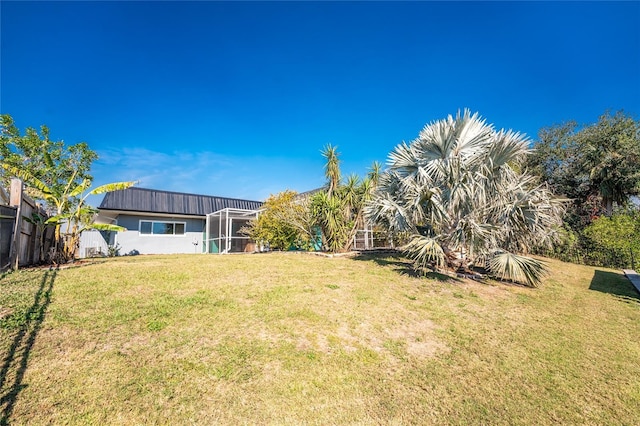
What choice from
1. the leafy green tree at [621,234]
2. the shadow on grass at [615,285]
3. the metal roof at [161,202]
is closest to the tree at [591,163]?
the leafy green tree at [621,234]

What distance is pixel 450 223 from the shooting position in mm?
9039

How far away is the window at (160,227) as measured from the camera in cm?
1894

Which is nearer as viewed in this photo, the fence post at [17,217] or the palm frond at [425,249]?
the fence post at [17,217]

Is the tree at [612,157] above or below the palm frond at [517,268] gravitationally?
above

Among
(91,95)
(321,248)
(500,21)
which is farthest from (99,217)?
(500,21)

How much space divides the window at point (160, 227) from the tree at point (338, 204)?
36.5 ft

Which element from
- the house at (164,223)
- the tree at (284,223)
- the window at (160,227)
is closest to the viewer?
the tree at (284,223)

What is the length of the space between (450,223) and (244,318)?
6.83 meters

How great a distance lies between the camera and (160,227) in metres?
19.4

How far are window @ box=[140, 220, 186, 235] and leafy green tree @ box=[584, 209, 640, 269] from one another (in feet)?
74.0

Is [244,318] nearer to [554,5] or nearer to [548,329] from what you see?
[548,329]

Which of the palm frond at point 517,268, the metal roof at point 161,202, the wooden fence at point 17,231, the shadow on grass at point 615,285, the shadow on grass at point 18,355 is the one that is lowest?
the shadow on grass at point 615,285

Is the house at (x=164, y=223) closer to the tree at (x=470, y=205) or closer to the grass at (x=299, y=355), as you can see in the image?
the tree at (x=470, y=205)

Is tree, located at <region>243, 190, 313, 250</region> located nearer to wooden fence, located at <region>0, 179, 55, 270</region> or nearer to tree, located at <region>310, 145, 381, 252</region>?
tree, located at <region>310, 145, 381, 252</region>
